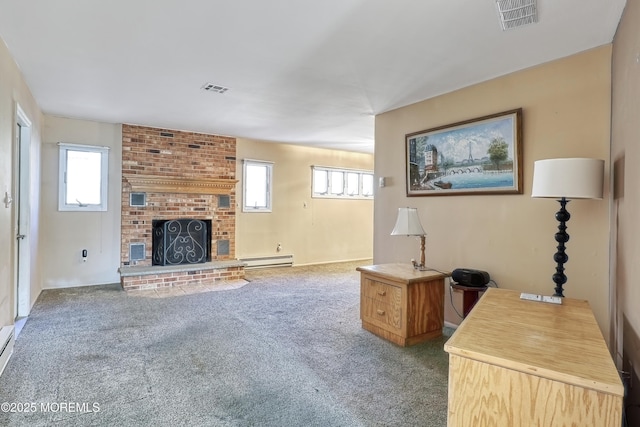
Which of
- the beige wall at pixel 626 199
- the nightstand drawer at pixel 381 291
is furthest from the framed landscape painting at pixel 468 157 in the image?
the nightstand drawer at pixel 381 291

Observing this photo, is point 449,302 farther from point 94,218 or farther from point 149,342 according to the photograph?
point 94,218

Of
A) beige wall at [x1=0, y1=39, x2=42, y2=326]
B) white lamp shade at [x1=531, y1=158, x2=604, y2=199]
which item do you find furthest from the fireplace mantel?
white lamp shade at [x1=531, y1=158, x2=604, y2=199]

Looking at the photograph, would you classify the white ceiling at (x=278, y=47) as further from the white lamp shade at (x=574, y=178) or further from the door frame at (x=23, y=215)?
the white lamp shade at (x=574, y=178)

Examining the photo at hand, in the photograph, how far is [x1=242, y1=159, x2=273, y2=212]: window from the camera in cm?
639

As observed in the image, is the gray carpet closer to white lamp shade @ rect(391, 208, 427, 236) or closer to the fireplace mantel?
white lamp shade @ rect(391, 208, 427, 236)

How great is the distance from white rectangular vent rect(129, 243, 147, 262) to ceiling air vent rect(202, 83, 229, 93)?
2.91m

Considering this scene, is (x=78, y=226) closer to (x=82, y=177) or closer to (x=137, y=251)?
(x=82, y=177)

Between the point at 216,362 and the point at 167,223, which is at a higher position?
the point at 167,223

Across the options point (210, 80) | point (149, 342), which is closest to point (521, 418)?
point (149, 342)

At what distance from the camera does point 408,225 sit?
124 inches

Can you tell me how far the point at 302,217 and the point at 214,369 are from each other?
15.2 feet

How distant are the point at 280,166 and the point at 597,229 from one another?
5129mm

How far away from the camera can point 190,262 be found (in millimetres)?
5648

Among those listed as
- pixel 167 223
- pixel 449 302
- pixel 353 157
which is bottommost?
pixel 449 302
